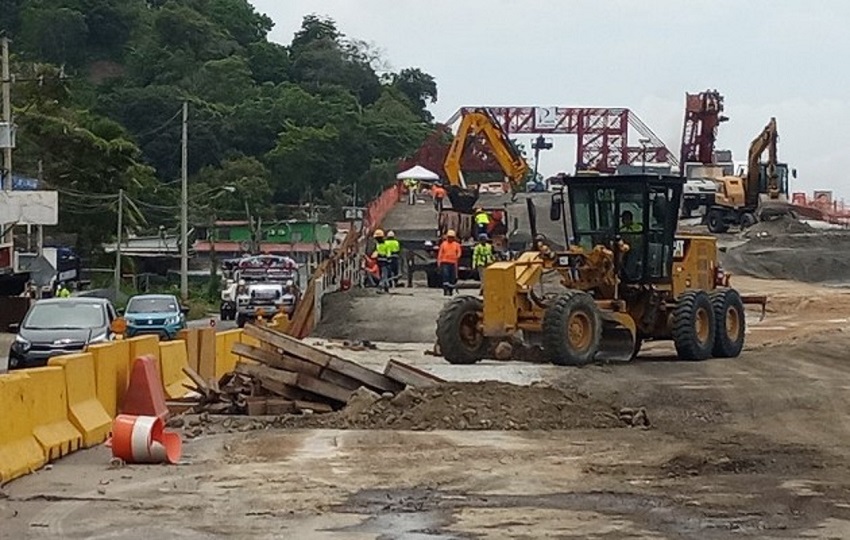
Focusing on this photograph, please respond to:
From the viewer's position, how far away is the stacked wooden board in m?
19.3

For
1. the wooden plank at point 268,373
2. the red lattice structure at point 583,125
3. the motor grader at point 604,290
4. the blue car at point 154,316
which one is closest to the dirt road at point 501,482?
the wooden plank at point 268,373

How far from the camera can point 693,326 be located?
1033 inches

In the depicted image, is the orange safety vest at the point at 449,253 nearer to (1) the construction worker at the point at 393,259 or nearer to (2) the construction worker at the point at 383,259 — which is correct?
(2) the construction worker at the point at 383,259

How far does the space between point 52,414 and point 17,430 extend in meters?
1.26

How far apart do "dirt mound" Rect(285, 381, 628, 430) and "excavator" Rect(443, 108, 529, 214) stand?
36.0 metres

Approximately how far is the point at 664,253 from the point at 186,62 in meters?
105

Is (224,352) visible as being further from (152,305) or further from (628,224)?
(152,305)

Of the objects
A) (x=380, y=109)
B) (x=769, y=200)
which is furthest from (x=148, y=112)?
(x=769, y=200)

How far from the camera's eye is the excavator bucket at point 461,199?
54.3 meters

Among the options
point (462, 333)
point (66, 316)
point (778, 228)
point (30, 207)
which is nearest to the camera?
point (462, 333)

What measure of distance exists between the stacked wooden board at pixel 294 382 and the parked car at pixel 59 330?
8.34 metres

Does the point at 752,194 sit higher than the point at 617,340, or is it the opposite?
the point at 752,194

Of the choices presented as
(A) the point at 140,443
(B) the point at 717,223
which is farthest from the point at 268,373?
(B) the point at 717,223

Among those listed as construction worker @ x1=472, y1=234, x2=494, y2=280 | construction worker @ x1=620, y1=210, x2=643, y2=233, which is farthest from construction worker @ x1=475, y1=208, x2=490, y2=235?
construction worker @ x1=620, y1=210, x2=643, y2=233
